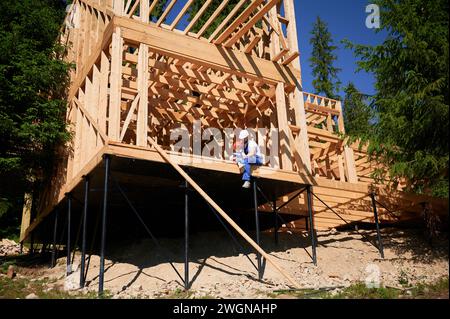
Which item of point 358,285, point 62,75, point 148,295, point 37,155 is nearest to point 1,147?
point 37,155

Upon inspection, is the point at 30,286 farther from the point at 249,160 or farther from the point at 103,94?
the point at 249,160

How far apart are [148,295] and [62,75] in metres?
9.42

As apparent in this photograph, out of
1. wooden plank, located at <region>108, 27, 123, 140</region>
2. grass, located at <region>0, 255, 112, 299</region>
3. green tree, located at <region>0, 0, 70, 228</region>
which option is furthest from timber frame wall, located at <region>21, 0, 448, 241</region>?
grass, located at <region>0, 255, 112, 299</region>

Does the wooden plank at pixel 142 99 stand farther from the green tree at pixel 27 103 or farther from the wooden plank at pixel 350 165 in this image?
the wooden plank at pixel 350 165

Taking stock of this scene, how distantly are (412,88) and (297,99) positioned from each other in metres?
3.40

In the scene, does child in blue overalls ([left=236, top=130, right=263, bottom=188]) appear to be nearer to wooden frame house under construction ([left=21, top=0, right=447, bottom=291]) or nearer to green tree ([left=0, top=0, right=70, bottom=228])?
wooden frame house under construction ([left=21, top=0, right=447, bottom=291])

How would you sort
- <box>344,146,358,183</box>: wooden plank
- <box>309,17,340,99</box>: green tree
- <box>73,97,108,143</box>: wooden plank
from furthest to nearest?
<box>309,17,340,99</box>: green tree
<box>344,146,358,183</box>: wooden plank
<box>73,97,108,143</box>: wooden plank

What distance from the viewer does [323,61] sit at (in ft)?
113

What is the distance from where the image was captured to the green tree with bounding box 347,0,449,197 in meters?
9.44

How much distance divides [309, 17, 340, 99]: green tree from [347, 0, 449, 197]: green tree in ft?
70.7

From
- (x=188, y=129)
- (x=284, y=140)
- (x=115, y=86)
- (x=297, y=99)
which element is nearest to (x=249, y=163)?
(x=284, y=140)

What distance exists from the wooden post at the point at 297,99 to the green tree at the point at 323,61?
20.2 metres

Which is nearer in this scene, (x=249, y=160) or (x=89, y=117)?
(x=249, y=160)

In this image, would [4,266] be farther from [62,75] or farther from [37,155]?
[62,75]
